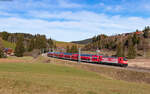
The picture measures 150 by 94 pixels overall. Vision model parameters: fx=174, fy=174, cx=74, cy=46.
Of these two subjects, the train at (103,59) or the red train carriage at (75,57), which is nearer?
the train at (103,59)

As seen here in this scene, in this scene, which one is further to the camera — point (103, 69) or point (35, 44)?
point (35, 44)

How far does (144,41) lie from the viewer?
141000 mm

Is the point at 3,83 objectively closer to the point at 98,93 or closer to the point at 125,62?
the point at 98,93

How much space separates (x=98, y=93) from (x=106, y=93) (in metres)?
0.83

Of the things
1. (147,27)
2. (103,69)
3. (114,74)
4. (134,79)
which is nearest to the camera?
(134,79)

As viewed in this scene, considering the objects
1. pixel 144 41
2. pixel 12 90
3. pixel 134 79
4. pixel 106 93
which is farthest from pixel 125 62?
pixel 144 41

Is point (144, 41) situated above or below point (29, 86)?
above

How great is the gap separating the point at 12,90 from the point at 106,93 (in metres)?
7.89

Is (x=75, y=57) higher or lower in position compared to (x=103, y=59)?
higher

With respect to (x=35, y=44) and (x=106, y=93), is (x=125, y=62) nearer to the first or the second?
(x=106, y=93)

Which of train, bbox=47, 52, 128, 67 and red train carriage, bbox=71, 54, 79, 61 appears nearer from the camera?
train, bbox=47, 52, 128, 67

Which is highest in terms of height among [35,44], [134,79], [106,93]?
[35,44]

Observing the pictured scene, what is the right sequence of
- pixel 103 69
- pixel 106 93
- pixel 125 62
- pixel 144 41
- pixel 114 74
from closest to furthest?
1. pixel 106 93
2. pixel 114 74
3. pixel 103 69
4. pixel 125 62
5. pixel 144 41

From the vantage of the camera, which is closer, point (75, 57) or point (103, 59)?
point (103, 59)
